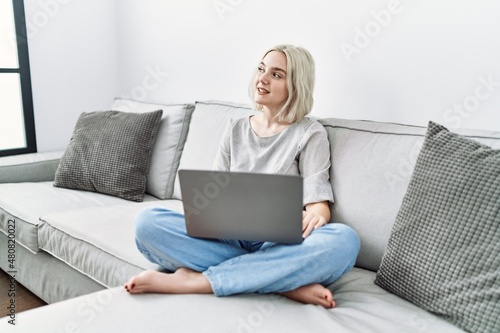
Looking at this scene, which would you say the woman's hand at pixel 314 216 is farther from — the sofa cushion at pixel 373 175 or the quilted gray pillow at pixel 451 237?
the quilted gray pillow at pixel 451 237

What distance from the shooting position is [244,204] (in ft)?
4.04

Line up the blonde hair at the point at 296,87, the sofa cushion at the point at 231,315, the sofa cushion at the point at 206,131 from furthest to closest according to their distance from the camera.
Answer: the sofa cushion at the point at 206,131 < the blonde hair at the point at 296,87 < the sofa cushion at the point at 231,315

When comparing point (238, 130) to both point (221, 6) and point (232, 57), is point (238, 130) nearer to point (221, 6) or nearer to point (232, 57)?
point (232, 57)

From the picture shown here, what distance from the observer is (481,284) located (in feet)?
3.63

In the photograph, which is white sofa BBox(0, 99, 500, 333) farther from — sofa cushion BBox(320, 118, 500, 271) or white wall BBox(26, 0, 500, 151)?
white wall BBox(26, 0, 500, 151)

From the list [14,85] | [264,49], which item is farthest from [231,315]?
[14,85]

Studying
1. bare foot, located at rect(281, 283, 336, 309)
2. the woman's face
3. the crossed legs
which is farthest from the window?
bare foot, located at rect(281, 283, 336, 309)

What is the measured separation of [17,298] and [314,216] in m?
1.41

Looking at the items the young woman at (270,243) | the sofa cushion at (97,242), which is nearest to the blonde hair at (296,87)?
the young woman at (270,243)

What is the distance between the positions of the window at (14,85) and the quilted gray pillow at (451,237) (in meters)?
2.47

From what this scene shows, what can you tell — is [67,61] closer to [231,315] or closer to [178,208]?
[178,208]

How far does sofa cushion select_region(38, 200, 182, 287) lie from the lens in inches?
62.5

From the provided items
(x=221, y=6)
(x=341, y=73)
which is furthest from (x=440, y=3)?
(x=221, y=6)

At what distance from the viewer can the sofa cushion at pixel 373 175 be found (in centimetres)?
146
